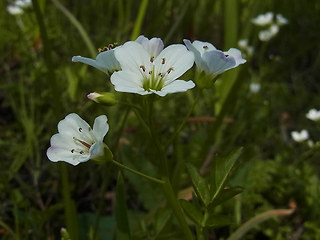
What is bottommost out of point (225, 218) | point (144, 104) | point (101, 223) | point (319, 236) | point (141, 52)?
point (319, 236)

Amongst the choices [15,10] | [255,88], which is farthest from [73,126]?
[15,10]

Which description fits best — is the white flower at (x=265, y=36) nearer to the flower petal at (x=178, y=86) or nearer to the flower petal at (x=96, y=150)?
the flower petal at (x=178, y=86)

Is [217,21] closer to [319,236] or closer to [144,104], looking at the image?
[319,236]

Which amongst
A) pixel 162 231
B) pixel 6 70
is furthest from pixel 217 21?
pixel 162 231

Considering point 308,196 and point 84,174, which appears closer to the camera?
point 308,196

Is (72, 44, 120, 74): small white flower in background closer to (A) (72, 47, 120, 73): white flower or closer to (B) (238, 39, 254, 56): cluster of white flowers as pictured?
(A) (72, 47, 120, 73): white flower

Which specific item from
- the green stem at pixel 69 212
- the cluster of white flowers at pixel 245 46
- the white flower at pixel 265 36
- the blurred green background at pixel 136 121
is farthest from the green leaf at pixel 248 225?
the white flower at pixel 265 36

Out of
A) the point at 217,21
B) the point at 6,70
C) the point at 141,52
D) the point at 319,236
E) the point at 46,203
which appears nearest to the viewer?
the point at 141,52
